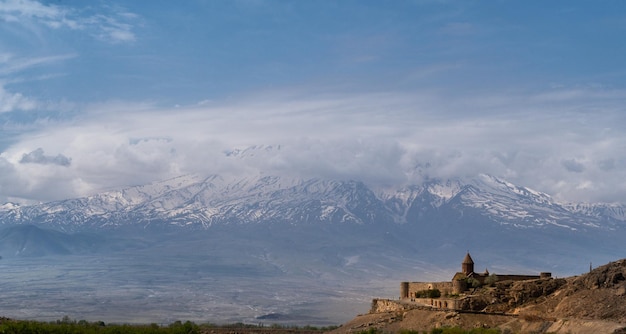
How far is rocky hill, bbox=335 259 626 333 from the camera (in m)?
48.9

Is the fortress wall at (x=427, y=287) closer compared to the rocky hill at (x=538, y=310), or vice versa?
the rocky hill at (x=538, y=310)

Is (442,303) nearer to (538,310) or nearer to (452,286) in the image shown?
(452,286)

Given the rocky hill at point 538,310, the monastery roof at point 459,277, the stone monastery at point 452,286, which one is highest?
the monastery roof at point 459,277

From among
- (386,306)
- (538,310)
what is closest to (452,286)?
(386,306)

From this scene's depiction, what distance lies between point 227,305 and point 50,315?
34.5 m

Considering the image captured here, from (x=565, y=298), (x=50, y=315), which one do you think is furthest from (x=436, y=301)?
(x=50, y=315)

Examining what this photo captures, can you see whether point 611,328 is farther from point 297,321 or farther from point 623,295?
point 297,321

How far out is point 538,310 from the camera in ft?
174

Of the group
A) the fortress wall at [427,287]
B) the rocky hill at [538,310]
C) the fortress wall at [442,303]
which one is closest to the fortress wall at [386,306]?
the rocky hill at [538,310]

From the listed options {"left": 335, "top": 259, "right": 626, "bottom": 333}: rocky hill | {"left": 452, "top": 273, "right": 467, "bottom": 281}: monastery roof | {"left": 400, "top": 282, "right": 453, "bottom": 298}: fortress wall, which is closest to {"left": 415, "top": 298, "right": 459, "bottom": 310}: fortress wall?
{"left": 335, "top": 259, "right": 626, "bottom": 333}: rocky hill

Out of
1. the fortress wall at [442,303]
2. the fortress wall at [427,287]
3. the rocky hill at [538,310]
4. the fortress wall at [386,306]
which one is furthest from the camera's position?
the fortress wall at [427,287]

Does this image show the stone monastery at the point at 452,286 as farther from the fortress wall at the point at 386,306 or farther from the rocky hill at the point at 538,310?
the fortress wall at the point at 386,306

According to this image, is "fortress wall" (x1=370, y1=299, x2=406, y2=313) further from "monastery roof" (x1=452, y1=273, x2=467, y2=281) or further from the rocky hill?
"monastery roof" (x1=452, y1=273, x2=467, y2=281)

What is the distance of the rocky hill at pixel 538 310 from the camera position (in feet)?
160
